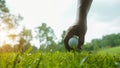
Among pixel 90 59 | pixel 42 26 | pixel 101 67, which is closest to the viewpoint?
pixel 101 67

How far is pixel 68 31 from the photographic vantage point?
538 centimetres

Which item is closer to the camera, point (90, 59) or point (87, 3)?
point (90, 59)

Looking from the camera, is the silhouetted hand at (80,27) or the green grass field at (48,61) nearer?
the green grass field at (48,61)

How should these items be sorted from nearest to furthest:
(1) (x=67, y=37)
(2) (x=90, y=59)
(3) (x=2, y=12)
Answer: (2) (x=90, y=59)
(1) (x=67, y=37)
(3) (x=2, y=12)

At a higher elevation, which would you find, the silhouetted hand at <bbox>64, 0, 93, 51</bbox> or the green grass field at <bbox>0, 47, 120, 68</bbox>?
the green grass field at <bbox>0, 47, 120, 68</bbox>

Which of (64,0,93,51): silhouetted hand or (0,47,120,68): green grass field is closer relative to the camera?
(0,47,120,68): green grass field

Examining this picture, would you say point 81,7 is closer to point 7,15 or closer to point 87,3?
point 87,3

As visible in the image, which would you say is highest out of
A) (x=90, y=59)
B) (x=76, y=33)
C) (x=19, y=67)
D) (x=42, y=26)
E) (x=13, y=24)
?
(x=19, y=67)

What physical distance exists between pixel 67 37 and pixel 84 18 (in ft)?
2.24

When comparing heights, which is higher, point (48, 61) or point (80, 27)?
point (48, 61)

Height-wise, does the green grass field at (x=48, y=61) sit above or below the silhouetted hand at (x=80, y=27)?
above

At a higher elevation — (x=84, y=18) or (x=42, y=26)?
(x=84, y=18)

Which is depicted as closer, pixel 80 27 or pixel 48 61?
pixel 48 61

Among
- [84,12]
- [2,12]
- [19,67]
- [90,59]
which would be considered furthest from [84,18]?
[2,12]
